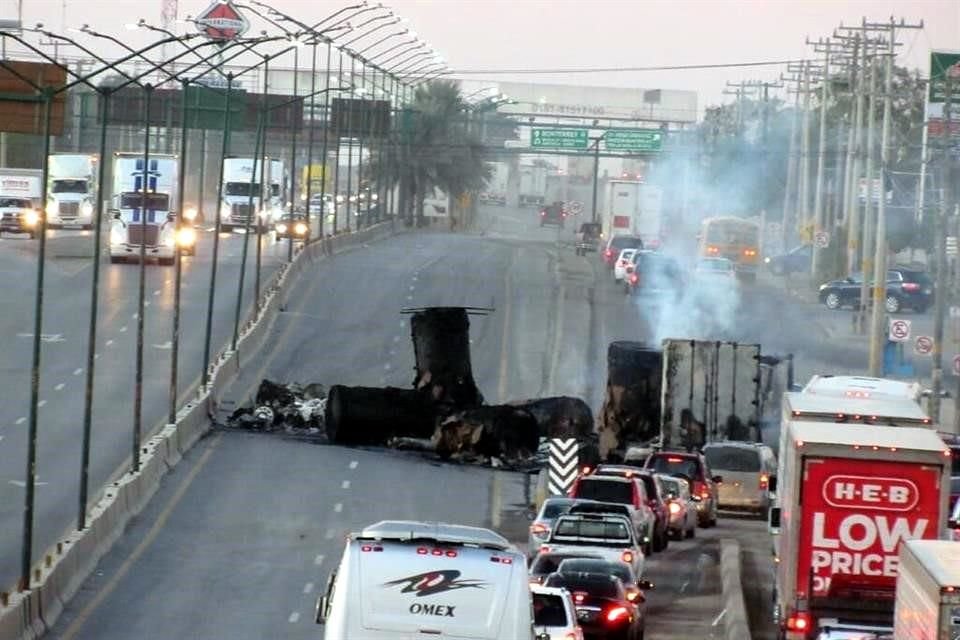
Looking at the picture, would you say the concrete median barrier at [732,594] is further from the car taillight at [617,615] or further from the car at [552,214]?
the car at [552,214]

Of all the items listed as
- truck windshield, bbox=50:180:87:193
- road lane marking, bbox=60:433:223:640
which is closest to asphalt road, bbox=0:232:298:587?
road lane marking, bbox=60:433:223:640

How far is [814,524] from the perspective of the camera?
27.1m

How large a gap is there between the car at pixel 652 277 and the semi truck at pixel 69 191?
29.7m

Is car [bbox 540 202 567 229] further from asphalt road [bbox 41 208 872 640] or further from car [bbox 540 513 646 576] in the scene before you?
car [bbox 540 513 646 576]

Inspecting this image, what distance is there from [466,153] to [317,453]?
367ft

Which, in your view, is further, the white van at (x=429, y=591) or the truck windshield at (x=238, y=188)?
the truck windshield at (x=238, y=188)

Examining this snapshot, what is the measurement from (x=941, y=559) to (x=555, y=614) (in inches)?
372

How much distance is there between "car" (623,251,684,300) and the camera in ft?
293

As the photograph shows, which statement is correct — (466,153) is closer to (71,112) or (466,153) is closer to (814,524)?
(71,112)

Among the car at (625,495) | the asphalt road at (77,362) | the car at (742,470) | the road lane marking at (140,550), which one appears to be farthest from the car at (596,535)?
the car at (742,470)

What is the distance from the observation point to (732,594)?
34.1 m

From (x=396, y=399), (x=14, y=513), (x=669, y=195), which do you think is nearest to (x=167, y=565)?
(x=14, y=513)

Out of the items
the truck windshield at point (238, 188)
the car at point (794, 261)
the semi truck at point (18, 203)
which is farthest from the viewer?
the car at point (794, 261)

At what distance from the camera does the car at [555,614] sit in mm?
25328
